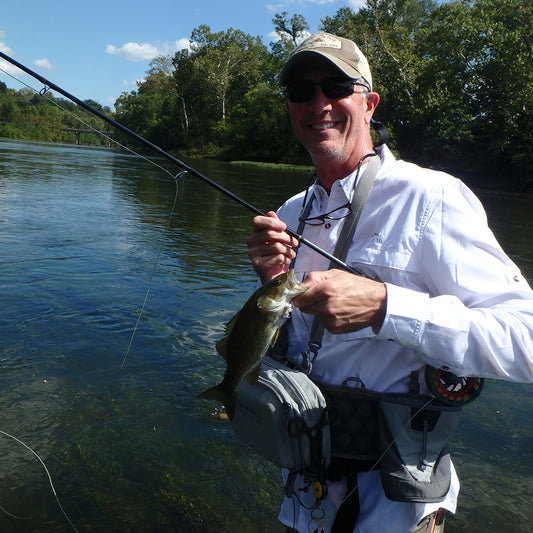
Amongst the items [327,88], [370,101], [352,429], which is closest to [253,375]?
[352,429]

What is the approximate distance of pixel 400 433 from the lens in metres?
2.13

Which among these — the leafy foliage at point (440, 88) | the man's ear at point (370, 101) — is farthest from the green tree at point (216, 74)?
the man's ear at point (370, 101)

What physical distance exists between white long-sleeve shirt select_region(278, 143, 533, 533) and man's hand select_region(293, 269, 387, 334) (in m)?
0.05

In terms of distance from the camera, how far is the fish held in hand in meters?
2.07

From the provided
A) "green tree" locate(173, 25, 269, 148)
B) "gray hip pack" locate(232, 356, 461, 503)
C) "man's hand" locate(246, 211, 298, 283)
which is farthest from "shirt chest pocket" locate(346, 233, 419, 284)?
"green tree" locate(173, 25, 269, 148)

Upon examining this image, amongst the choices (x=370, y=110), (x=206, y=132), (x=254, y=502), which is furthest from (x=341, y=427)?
(x=206, y=132)

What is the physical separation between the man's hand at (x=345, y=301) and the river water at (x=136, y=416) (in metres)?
2.53

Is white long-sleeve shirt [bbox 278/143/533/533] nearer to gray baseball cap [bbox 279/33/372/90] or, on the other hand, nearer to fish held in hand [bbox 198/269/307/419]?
fish held in hand [bbox 198/269/307/419]

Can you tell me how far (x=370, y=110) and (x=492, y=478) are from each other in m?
3.34

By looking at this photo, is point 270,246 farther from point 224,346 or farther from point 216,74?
point 216,74

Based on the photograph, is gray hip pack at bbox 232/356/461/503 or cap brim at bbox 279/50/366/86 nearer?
gray hip pack at bbox 232/356/461/503

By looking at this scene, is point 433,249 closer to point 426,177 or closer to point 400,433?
point 426,177

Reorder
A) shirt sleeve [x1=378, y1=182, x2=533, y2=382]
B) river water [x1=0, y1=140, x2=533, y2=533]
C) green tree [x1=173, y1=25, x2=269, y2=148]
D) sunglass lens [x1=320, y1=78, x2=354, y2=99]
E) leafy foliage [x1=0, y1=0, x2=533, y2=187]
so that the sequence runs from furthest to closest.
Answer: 1. green tree [x1=173, y1=25, x2=269, y2=148]
2. leafy foliage [x1=0, y1=0, x2=533, y2=187]
3. river water [x1=0, y1=140, x2=533, y2=533]
4. sunglass lens [x1=320, y1=78, x2=354, y2=99]
5. shirt sleeve [x1=378, y1=182, x2=533, y2=382]

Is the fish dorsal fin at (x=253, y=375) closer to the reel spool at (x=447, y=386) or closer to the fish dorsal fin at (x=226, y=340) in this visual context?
the fish dorsal fin at (x=226, y=340)
